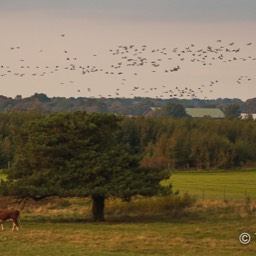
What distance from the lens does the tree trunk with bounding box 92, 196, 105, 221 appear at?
42875mm

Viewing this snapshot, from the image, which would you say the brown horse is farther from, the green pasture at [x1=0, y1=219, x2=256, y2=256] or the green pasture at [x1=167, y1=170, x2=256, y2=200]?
the green pasture at [x1=167, y1=170, x2=256, y2=200]

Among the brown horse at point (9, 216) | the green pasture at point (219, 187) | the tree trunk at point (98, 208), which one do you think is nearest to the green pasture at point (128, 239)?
the brown horse at point (9, 216)

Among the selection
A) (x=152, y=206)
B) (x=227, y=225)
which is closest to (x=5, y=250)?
(x=227, y=225)

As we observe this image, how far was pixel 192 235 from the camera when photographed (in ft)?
110

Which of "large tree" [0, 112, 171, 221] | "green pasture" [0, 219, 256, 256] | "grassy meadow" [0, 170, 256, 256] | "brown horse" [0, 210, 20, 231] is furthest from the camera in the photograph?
"large tree" [0, 112, 171, 221]

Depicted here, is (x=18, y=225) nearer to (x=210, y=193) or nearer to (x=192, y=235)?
(x=192, y=235)

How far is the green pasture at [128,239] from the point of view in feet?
90.5

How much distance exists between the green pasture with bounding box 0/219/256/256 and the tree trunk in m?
2.83

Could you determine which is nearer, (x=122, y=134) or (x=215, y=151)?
(x=215, y=151)

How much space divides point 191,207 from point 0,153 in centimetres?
6068

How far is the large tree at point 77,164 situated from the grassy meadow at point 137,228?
1866 millimetres

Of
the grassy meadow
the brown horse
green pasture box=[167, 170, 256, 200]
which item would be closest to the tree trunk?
the grassy meadow

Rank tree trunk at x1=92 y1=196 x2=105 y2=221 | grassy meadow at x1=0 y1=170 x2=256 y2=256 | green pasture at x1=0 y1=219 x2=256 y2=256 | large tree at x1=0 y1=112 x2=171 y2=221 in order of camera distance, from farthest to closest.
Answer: tree trunk at x1=92 y1=196 x2=105 y2=221 < large tree at x1=0 y1=112 x2=171 y2=221 < grassy meadow at x1=0 y1=170 x2=256 y2=256 < green pasture at x1=0 y1=219 x2=256 y2=256

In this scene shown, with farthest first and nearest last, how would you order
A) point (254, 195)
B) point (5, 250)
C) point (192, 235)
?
point (254, 195) < point (192, 235) < point (5, 250)
